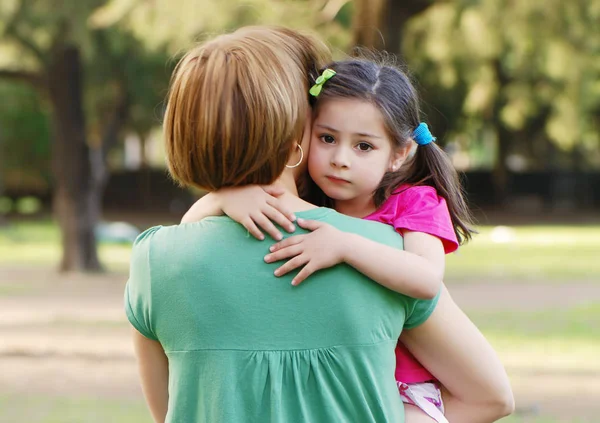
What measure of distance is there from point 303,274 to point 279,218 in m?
0.12

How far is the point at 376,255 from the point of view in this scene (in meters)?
1.83

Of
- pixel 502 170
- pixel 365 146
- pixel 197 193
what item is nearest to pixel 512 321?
pixel 365 146

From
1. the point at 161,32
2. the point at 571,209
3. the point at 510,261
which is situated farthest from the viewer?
the point at 571,209

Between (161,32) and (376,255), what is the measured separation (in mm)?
7003

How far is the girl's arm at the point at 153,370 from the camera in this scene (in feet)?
6.53

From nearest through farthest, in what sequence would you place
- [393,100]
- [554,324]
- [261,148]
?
[261,148] → [393,100] → [554,324]

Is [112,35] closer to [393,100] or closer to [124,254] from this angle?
[124,254]

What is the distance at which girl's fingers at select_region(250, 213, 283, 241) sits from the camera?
182 cm

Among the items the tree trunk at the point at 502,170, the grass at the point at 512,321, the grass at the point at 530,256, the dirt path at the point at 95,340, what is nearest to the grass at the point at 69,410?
the grass at the point at 512,321

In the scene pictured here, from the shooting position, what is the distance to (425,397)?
205cm

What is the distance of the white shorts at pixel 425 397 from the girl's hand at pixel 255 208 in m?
0.46

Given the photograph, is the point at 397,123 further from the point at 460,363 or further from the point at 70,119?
the point at 70,119

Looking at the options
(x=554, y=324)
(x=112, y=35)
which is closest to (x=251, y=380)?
(x=554, y=324)

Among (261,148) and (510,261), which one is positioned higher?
(261,148)
